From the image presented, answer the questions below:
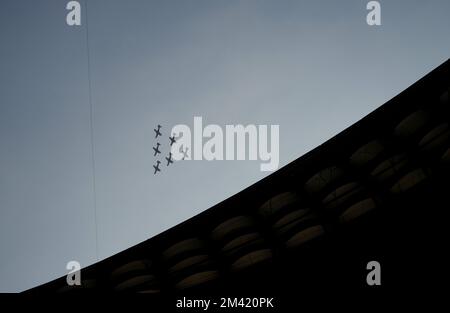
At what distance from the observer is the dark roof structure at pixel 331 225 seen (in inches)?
205

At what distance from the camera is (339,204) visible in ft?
34.4

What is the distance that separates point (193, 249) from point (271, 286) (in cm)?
630

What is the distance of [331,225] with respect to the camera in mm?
9555

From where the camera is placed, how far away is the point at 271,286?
5117 millimetres

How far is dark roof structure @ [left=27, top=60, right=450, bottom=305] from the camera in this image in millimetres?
5207

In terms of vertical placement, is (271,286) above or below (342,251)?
below
